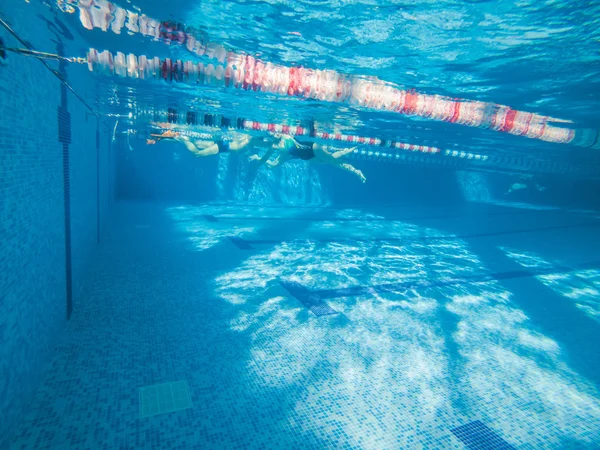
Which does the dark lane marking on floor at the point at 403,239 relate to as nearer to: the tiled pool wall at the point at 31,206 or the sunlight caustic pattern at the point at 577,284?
the sunlight caustic pattern at the point at 577,284

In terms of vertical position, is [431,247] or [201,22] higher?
[201,22]

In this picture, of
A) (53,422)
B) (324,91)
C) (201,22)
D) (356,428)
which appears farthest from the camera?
(324,91)

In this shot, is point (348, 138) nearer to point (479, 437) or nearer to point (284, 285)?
point (284, 285)

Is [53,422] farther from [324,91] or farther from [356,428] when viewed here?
[324,91]

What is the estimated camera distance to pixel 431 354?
18.8 feet

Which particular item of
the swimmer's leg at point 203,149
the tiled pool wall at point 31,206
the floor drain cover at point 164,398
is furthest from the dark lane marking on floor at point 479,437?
the swimmer's leg at point 203,149

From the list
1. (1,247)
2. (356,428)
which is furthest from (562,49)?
(1,247)

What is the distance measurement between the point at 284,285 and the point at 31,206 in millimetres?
5803

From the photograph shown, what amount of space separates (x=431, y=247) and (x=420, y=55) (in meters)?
9.26

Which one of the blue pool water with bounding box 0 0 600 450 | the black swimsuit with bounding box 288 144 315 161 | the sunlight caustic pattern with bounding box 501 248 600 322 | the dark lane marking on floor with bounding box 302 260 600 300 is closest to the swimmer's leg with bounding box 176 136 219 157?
the blue pool water with bounding box 0 0 600 450

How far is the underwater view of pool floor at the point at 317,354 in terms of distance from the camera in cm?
388

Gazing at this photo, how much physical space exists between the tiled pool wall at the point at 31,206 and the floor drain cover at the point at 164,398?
4.23ft

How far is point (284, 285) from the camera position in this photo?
27.4 ft

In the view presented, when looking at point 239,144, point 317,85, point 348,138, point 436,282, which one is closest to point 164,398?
point 317,85
